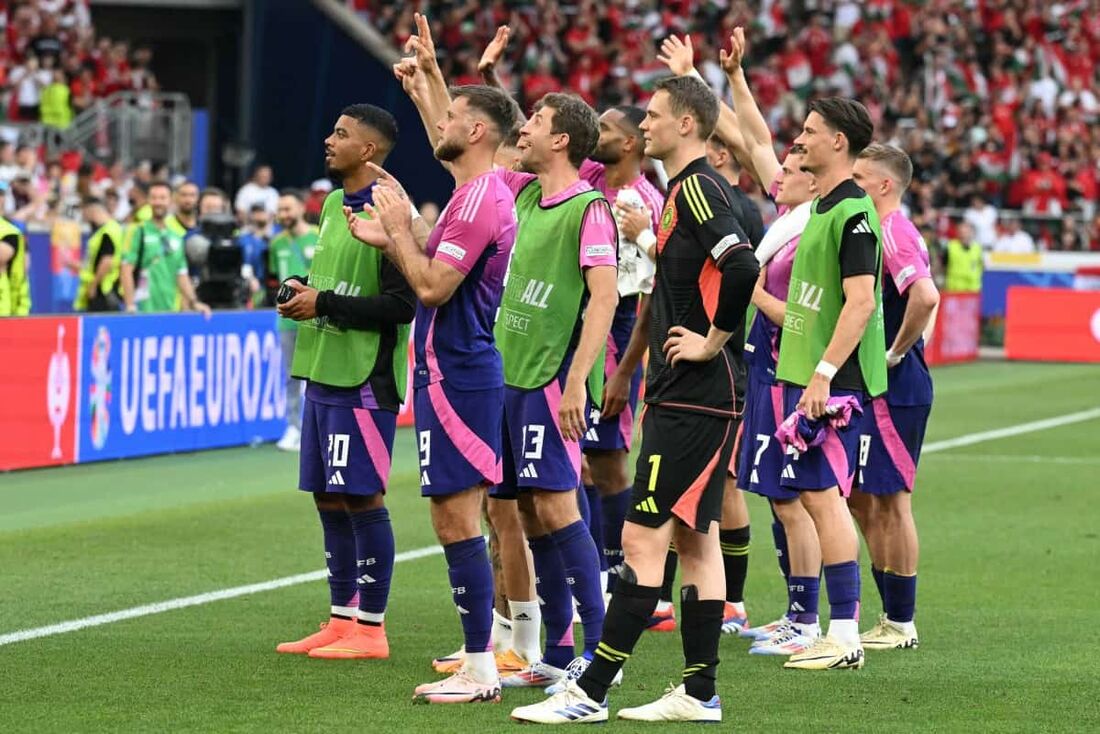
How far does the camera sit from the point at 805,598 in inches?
325

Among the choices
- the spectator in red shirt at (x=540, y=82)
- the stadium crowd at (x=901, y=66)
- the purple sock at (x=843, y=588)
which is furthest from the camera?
the spectator in red shirt at (x=540, y=82)

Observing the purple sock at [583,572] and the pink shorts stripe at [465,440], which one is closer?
the pink shorts stripe at [465,440]

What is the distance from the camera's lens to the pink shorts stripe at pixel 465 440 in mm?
7035

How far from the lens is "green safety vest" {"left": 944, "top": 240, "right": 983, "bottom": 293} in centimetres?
2995

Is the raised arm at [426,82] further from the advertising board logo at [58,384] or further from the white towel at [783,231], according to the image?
the advertising board logo at [58,384]

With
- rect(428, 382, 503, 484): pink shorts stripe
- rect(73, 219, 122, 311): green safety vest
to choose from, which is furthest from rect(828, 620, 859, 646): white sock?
rect(73, 219, 122, 311): green safety vest

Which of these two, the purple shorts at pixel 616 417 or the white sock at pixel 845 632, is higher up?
the purple shorts at pixel 616 417

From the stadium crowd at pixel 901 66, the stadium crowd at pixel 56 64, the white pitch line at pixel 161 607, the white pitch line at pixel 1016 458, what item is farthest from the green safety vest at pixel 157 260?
the stadium crowd at pixel 901 66

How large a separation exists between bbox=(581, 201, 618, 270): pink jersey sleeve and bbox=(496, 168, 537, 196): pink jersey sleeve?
0.61m

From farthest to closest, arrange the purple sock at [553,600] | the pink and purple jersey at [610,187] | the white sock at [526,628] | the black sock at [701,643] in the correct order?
1. the pink and purple jersey at [610,187]
2. the white sock at [526,628]
3. the purple sock at [553,600]
4. the black sock at [701,643]

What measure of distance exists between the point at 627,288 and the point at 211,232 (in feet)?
29.8

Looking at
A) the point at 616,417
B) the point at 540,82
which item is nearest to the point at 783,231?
the point at 616,417

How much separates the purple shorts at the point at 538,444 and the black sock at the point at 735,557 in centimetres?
176

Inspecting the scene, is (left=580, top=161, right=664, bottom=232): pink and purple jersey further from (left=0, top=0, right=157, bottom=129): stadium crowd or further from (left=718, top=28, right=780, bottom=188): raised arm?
(left=0, top=0, right=157, bottom=129): stadium crowd
